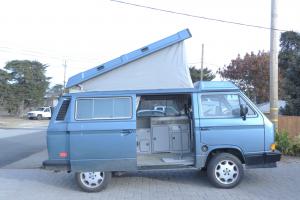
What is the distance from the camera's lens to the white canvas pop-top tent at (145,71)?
976 centimetres

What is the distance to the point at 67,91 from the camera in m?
10.1

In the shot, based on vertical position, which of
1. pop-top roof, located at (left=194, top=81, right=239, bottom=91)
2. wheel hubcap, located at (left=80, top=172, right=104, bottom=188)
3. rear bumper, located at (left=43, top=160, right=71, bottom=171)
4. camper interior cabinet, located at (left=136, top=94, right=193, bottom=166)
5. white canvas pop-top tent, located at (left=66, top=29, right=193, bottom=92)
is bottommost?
wheel hubcap, located at (left=80, top=172, right=104, bottom=188)

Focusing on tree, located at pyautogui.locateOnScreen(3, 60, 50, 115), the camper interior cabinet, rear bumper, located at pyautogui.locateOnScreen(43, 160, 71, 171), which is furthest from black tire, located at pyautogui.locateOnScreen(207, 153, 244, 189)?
tree, located at pyautogui.locateOnScreen(3, 60, 50, 115)

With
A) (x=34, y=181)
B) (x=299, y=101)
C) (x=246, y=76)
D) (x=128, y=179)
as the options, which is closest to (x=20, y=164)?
(x=34, y=181)

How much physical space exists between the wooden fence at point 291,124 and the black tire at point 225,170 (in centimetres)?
699

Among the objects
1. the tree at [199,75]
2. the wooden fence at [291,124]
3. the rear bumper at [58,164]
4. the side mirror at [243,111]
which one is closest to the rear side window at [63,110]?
the rear bumper at [58,164]

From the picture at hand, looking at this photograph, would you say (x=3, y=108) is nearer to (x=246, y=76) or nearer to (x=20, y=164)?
(x=246, y=76)

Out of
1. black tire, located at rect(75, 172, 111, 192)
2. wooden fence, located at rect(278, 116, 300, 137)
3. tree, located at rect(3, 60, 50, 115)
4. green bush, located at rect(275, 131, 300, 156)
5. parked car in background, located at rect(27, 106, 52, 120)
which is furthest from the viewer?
tree, located at rect(3, 60, 50, 115)

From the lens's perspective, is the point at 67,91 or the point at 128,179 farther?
the point at 128,179

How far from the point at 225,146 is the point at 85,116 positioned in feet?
9.34

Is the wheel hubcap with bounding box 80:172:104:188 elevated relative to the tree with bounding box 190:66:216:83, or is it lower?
lower

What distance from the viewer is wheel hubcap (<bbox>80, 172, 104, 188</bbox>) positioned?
9609 millimetres

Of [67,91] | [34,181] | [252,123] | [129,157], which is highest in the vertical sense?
[67,91]

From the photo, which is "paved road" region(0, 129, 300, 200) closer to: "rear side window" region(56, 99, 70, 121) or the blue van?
the blue van
